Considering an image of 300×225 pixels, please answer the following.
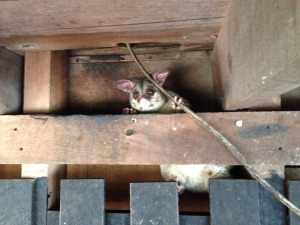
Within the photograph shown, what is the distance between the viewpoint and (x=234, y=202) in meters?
1.20

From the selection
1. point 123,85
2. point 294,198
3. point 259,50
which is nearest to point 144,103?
point 123,85

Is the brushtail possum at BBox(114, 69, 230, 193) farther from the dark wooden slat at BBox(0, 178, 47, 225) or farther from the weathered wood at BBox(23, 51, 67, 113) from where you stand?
the dark wooden slat at BBox(0, 178, 47, 225)

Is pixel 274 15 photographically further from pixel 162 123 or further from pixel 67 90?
pixel 67 90

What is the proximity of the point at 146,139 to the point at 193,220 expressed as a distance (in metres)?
0.34

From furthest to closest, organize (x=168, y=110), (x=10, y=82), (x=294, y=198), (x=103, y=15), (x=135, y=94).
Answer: (x=168, y=110) < (x=135, y=94) < (x=10, y=82) < (x=294, y=198) < (x=103, y=15)

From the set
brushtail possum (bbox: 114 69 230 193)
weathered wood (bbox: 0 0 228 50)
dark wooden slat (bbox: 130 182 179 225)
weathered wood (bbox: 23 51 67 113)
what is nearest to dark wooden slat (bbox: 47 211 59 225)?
dark wooden slat (bbox: 130 182 179 225)

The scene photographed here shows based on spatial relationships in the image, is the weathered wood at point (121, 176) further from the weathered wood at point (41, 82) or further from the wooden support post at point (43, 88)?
the weathered wood at point (41, 82)

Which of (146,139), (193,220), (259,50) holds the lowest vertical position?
(193,220)

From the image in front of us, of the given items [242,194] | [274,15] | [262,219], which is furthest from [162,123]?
[274,15]

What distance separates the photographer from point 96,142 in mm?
1295

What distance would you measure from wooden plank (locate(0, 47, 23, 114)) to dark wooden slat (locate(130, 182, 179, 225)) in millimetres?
631

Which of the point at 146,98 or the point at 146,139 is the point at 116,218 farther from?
the point at 146,98

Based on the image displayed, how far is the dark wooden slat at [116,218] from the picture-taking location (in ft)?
4.17

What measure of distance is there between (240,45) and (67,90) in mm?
949
